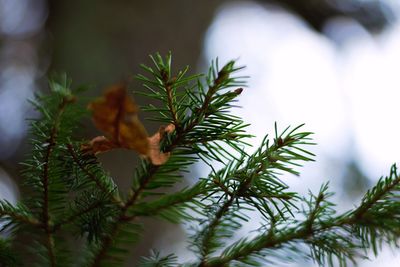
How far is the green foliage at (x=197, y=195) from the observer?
37 cm

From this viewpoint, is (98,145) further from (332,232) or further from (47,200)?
(332,232)

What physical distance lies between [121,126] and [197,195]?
0.31 ft

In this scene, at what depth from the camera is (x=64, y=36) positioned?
5.38 feet

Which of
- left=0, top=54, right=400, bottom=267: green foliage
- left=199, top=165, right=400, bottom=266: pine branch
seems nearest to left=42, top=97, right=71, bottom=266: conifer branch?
left=0, top=54, right=400, bottom=267: green foliage

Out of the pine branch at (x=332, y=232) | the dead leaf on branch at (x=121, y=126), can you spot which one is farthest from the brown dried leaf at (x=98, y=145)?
the pine branch at (x=332, y=232)

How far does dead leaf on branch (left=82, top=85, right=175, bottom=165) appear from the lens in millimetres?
302

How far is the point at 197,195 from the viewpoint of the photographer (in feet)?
1.25

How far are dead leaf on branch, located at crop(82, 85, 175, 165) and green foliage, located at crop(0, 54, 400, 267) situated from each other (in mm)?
14

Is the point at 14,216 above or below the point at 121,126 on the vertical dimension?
below

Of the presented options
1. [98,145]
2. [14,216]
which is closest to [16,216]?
[14,216]

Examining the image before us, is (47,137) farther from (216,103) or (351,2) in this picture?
(351,2)

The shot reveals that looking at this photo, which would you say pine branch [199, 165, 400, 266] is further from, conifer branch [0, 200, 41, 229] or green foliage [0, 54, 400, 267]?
conifer branch [0, 200, 41, 229]

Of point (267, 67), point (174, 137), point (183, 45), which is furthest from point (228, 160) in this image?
point (267, 67)

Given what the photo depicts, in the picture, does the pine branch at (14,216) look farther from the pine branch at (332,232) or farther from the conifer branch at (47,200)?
the pine branch at (332,232)
